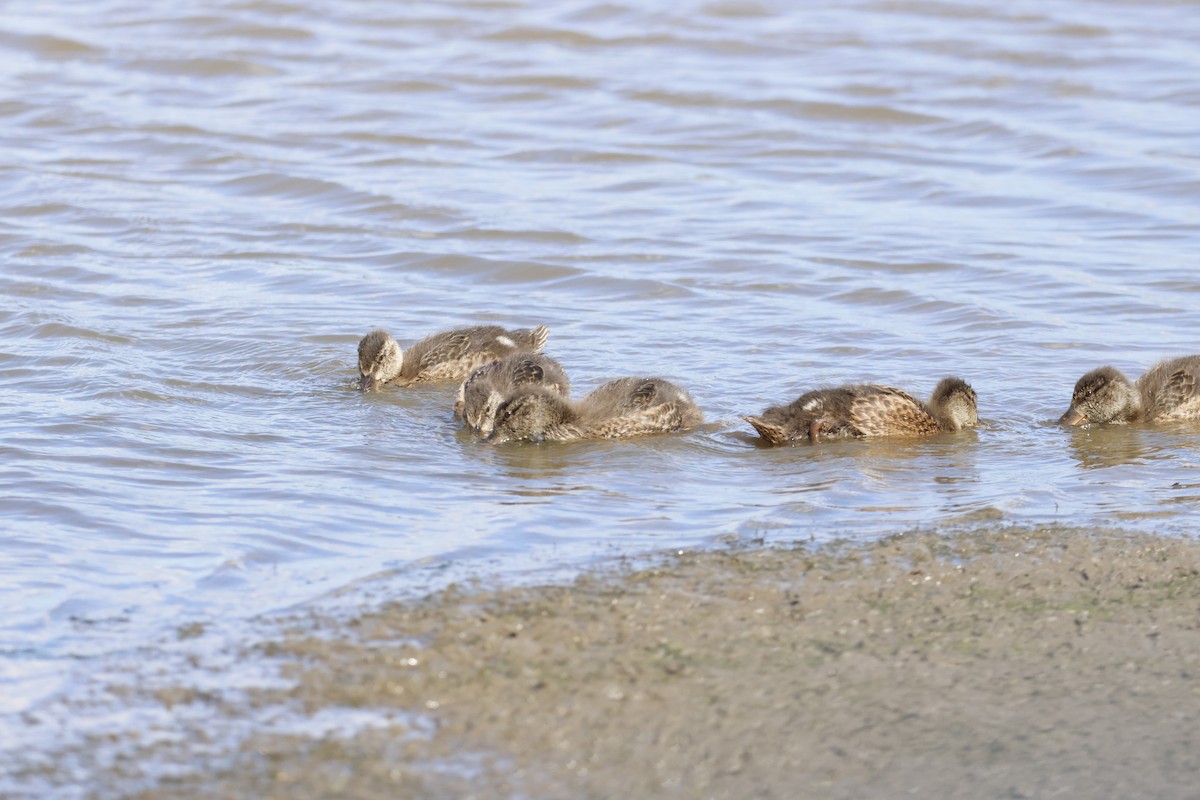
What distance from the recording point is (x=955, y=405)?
26.8 feet

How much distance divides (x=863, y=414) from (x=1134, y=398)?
1.49m

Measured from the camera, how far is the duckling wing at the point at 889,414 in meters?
8.00

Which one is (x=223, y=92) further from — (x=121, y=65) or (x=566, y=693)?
(x=566, y=693)

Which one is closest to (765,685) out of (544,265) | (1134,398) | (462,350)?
(1134,398)

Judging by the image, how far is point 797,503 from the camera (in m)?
6.75

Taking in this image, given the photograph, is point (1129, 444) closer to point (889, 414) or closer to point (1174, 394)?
point (1174, 394)

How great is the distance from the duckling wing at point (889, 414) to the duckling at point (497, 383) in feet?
5.04

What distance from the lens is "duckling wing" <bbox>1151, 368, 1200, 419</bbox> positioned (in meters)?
8.38

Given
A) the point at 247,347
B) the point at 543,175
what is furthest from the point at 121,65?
the point at 247,347

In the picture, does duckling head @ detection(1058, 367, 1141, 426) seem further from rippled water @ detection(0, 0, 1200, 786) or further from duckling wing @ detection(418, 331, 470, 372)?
duckling wing @ detection(418, 331, 470, 372)

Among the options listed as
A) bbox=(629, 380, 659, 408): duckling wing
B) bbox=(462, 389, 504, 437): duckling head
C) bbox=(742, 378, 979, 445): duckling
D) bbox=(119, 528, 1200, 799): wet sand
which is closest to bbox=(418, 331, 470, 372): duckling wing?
bbox=(462, 389, 504, 437): duckling head

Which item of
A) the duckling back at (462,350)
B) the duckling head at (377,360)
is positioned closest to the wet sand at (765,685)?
the duckling head at (377,360)

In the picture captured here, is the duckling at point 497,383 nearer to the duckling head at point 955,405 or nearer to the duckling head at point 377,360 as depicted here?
the duckling head at point 377,360

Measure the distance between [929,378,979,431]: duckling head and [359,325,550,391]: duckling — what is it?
A: 2.52m
